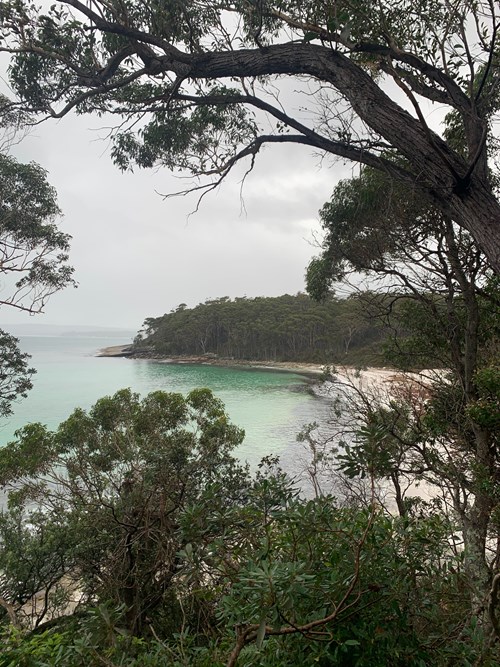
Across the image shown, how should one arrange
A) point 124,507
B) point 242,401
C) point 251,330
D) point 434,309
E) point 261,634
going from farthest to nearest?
point 251,330
point 242,401
point 434,309
point 124,507
point 261,634

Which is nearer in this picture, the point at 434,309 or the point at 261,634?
the point at 261,634

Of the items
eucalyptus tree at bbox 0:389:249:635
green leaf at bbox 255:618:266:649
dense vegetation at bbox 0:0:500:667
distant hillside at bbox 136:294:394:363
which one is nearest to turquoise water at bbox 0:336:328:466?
distant hillside at bbox 136:294:394:363

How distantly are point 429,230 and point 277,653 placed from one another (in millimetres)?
4332

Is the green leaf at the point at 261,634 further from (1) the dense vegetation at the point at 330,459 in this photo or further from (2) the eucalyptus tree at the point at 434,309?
(2) the eucalyptus tree at the point at 434,309

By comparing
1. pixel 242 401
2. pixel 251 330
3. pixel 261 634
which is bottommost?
pixel 242 401

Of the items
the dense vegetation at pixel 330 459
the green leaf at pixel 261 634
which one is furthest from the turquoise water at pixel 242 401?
the green leaf at pixel 261 634

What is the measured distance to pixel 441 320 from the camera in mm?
4363

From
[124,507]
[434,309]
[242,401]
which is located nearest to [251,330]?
[242,401]

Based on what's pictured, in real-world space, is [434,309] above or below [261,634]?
above

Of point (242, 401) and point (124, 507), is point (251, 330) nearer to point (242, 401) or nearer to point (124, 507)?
point (242, 401)

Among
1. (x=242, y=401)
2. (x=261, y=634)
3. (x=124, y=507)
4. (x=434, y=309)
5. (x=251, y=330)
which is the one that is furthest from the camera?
(x=251, y=330)

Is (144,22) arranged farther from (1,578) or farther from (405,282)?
(1,578)

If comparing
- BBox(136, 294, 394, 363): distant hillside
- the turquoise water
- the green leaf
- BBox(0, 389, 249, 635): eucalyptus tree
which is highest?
BBox(136, 294, 394, 363): distant hillside

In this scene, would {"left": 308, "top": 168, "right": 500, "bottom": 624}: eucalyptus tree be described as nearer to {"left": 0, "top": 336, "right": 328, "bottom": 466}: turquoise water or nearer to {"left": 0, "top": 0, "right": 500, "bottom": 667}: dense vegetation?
{"left": 0, "top": 0, "right": 500, "bottom": 667}: dense vegetation
